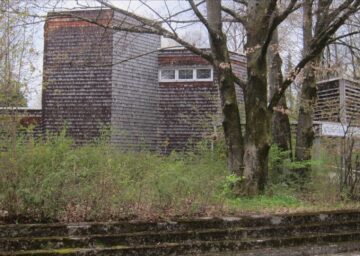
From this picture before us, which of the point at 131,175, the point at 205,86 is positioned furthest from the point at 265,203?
the point at 205,86

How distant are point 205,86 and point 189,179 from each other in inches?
546

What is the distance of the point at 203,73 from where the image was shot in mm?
21891

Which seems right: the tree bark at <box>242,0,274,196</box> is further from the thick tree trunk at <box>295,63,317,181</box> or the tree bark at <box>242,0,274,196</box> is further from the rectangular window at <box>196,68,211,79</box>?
the rectangular window at <box>196,68,211,79</box>

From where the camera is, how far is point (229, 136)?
11.1 meters

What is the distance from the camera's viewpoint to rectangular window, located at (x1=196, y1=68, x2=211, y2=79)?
21.8 metres

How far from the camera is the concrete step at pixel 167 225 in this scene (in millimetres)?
6254

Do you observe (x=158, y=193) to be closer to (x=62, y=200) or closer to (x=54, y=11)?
(x=62, y=200)

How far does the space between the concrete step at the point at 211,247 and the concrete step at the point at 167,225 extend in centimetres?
24

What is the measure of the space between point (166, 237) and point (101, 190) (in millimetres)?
1183

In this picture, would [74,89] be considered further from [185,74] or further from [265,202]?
[265,202]

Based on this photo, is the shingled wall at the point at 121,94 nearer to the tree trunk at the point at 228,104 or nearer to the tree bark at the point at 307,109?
the tree bark at the point at 307,109

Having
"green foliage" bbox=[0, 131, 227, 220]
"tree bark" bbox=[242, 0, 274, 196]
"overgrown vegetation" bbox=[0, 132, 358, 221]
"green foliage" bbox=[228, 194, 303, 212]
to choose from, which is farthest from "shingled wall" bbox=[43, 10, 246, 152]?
"green foliage" bbox=[0, 131, 227, 220]

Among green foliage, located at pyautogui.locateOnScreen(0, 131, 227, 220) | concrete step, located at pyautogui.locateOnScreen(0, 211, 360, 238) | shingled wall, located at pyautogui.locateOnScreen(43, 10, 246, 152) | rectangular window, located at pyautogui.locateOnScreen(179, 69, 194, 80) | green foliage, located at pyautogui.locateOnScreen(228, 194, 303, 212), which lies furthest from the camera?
rectangular window, located at pyautogui.locateOnScreen(179, 69, 194, 80)

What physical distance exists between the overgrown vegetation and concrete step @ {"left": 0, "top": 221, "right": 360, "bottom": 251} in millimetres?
444
